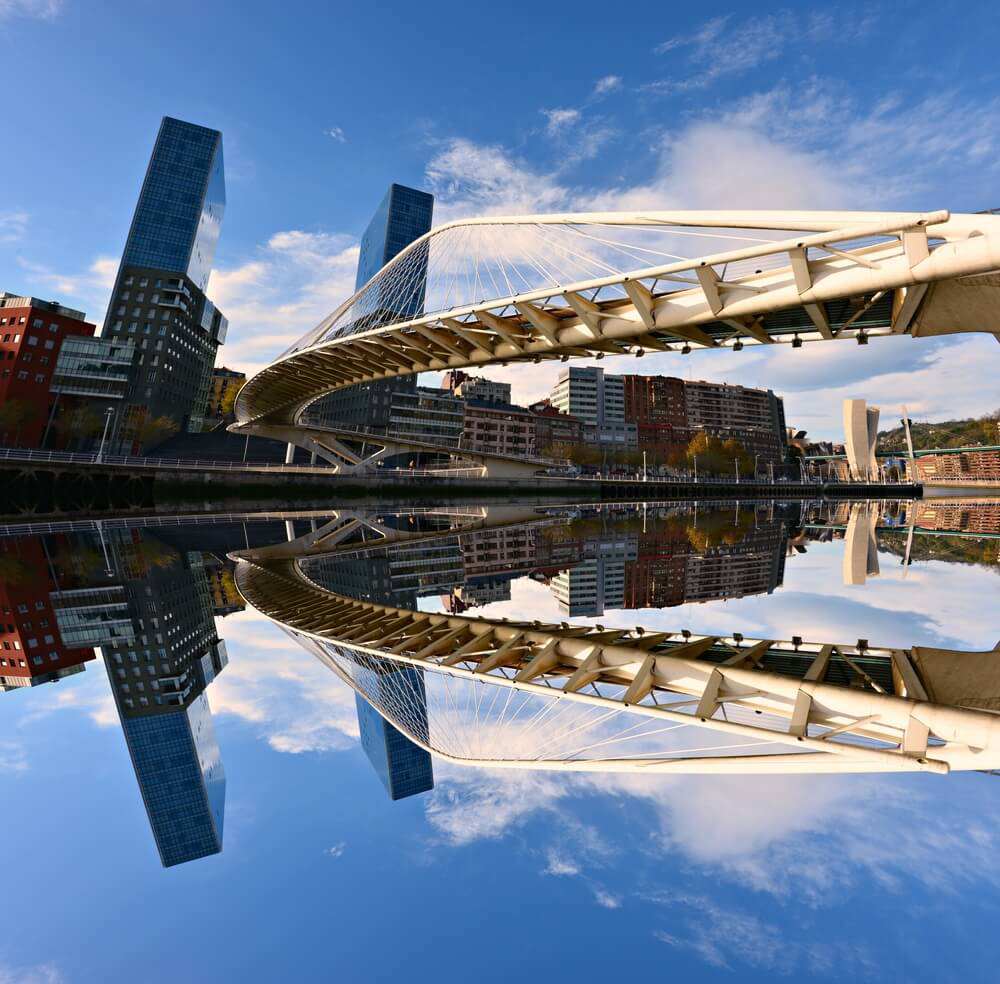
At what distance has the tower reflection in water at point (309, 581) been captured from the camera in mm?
5270

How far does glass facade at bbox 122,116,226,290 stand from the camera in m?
90.1

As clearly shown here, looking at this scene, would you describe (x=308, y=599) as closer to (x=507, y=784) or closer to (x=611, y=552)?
(x=507, y=784)

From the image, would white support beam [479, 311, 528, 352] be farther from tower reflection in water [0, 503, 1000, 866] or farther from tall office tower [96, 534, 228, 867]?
tall office tower [96, 534, 228, 867]

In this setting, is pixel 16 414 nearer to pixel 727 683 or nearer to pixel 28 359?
pixel 28 359

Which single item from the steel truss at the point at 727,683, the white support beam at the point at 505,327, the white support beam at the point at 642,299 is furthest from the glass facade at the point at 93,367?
the steel truss at the point at 727,683

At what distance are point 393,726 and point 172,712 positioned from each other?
219 cm

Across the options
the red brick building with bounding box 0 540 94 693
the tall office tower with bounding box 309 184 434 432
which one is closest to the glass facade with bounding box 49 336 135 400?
the tall office tower with bounding box 309 184 434 432

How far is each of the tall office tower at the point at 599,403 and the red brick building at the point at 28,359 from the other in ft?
337

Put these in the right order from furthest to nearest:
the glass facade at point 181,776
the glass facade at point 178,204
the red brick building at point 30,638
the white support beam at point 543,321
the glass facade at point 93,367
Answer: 1. the glass facade at point 178,204
2. the glass facade at point 93,367
3. the white support beam at point 543,321
4. the red brick building at point 30,638
5. the glass facade at point 181,776

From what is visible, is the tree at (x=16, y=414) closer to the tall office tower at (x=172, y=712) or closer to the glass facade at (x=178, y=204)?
the glass facade at (x=178, y=204)

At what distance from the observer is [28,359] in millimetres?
66062

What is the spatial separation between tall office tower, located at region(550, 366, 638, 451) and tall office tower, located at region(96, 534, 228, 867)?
138930 millimetres

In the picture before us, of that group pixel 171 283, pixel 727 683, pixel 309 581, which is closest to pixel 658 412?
pixel 171 283

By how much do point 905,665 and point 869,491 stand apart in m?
89.5
